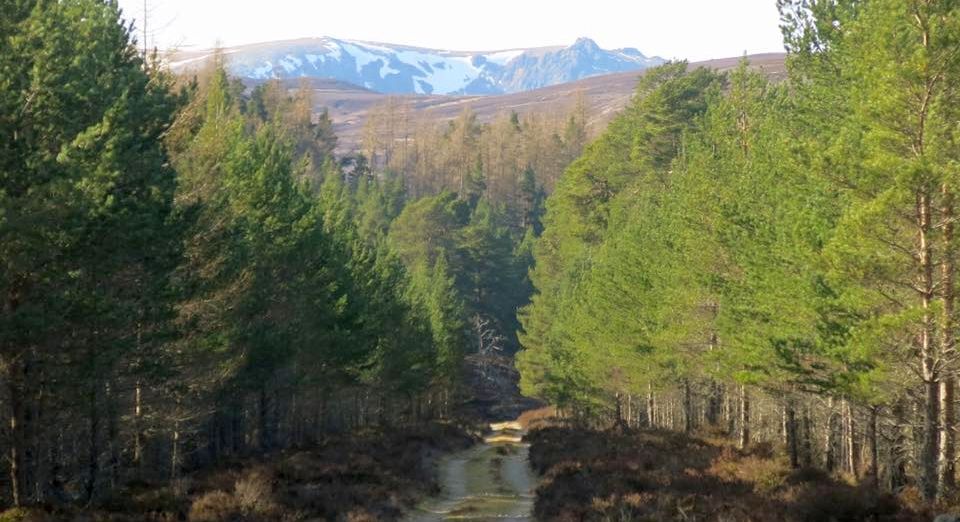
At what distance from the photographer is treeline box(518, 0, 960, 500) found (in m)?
15.4

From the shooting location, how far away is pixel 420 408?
65.5 m

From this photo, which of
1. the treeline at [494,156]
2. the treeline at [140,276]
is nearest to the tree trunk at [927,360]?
the treeline at [140,276]

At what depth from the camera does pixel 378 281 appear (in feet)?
140

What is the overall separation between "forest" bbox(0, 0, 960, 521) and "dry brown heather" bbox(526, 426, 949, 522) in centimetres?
87

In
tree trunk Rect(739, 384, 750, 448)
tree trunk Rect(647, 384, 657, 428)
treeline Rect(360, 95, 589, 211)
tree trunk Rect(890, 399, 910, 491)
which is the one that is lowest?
tree trunk Rect(647, 384, 657, 428)

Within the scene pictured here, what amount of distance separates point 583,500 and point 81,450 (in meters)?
14.9

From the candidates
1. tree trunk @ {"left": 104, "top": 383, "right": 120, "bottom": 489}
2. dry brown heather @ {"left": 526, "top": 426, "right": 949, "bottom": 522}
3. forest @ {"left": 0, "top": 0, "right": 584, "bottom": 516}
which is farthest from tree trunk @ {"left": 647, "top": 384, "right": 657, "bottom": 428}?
tree trunk @ {"left": 104, "top": 383, "right": 120, "bottom": 489}

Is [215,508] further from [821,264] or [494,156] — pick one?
[494,156]

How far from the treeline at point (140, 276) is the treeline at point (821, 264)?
39.0ft

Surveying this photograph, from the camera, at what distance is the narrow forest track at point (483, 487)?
21.3 metres

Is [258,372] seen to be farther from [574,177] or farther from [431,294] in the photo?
[574,177]

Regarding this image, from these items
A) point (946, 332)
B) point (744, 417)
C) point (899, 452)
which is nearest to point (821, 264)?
point (946, 332)

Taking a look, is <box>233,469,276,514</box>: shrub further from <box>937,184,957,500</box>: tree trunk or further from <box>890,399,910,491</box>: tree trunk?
<box>890,399,910,491</box>: tree trunk

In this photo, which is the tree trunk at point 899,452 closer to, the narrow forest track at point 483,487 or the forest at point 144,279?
the narrow forest track at point 483,487
